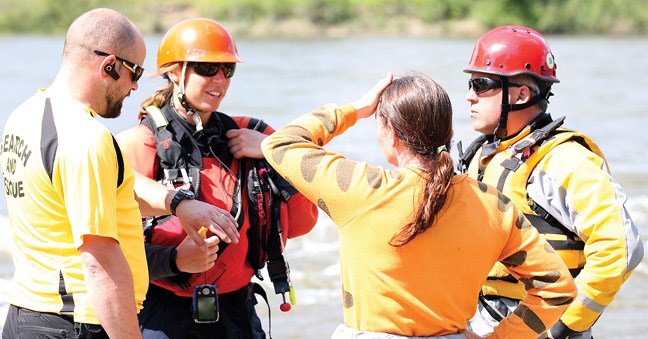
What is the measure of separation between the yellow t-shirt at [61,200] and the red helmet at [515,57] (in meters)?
1.73

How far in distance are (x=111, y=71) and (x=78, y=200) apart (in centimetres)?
51

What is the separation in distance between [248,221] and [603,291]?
1.45 m

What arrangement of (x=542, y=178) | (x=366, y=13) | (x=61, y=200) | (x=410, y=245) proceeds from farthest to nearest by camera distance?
(x=366, y=13) → (x=542, y=178) → (x=61, y=200) → (x=410, y=245)

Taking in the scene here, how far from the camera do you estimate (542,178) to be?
384cm

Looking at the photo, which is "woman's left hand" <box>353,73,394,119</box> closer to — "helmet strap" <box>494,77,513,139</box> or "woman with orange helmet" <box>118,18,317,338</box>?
"woman with orange helmet" <box>118,18,317,338</box>

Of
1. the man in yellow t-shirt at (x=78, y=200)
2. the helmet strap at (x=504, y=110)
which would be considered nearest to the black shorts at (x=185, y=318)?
the man in yellow t-shirt at (x=78, y=200)

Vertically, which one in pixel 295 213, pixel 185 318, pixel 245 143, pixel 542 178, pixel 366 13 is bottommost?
pixel 366 13

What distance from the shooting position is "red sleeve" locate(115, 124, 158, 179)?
12.7 feet

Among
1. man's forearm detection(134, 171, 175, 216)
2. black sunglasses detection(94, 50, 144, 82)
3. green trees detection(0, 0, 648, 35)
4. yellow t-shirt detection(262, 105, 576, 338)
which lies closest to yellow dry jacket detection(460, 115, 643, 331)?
yellow t-shirt detection(262, 105, 576, 338)

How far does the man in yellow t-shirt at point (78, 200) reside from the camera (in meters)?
2.99

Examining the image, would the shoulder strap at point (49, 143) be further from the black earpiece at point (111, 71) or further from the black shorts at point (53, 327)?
the black shorts at point (53, 327)

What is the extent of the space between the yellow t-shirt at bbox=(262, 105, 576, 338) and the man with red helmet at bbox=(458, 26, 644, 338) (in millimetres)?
699

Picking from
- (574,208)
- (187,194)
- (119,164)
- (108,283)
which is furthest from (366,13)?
(108,283)

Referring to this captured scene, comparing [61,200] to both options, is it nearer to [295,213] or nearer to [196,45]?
[196,45]
